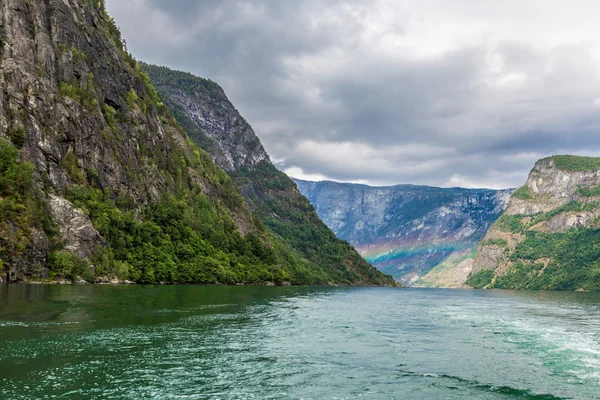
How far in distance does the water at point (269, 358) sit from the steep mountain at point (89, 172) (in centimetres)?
5263

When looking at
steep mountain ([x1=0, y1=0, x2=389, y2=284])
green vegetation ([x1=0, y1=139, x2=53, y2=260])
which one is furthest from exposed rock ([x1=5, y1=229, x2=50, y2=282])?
green vegetation ([x1=0, y1=139, x2=53, y2=260])

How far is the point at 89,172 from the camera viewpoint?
13125 cm

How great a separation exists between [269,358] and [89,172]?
117522 millimetres

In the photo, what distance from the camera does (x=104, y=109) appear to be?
15312cm

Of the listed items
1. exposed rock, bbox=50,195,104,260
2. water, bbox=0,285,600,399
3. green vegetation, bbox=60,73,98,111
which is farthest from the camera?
green vegetation, bbox=60,73,98,111

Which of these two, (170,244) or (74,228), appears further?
(170,244)

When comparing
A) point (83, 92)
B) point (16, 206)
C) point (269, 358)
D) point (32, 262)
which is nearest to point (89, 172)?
point (83, 92)

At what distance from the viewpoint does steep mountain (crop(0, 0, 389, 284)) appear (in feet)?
316

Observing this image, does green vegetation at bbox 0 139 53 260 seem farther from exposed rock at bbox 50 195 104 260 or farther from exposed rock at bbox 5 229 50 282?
exposed rock at bbox 50 195 104 260

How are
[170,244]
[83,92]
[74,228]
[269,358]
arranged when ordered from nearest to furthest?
1. [269,358]
2. [74,228]
3. [83,92]
4. [170,244]

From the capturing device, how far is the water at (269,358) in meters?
22.3

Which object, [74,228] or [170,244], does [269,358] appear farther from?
[170,244]

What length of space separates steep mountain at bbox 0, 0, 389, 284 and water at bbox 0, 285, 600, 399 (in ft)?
173

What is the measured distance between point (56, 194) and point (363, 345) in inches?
3844
